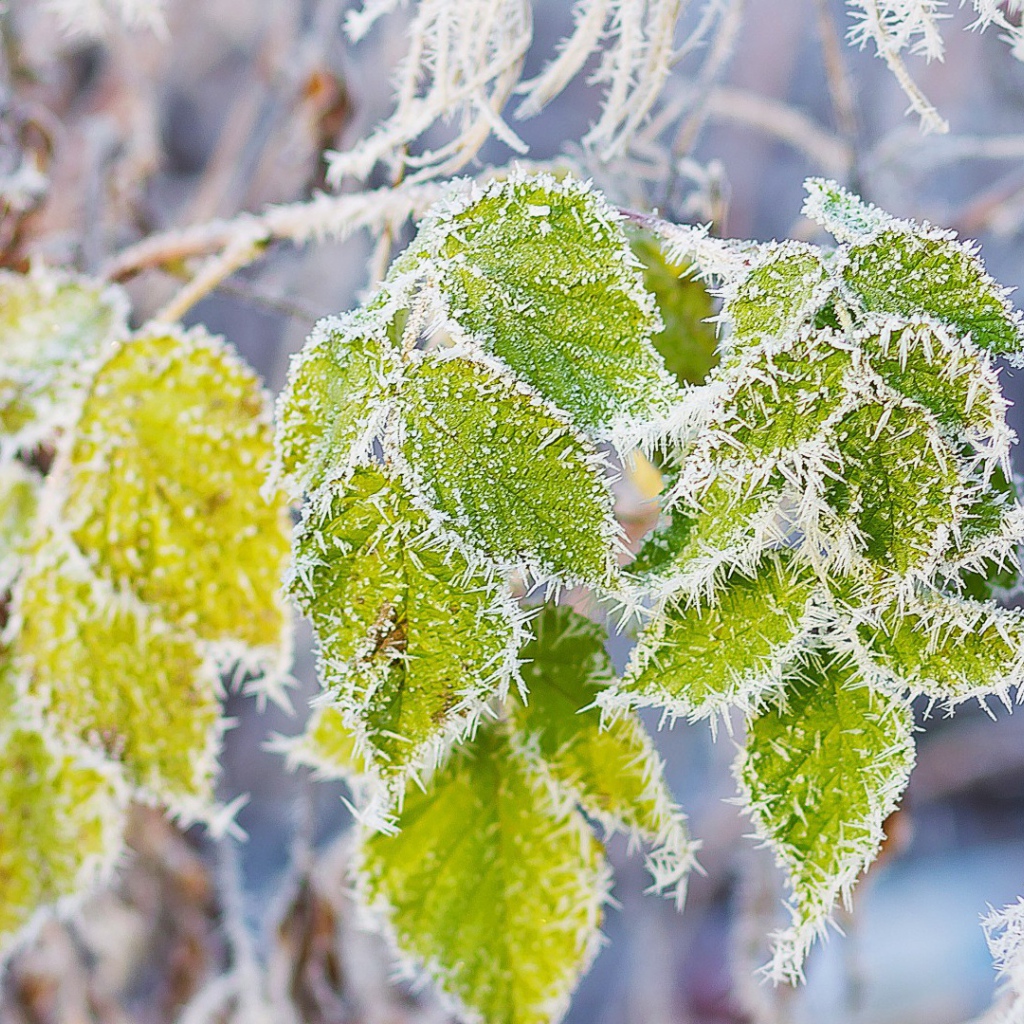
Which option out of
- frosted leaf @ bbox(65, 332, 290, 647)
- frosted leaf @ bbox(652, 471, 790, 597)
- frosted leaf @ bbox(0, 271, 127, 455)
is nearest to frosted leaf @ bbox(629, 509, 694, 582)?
frosted leaf @ bbox(652, 471, 790, 597)

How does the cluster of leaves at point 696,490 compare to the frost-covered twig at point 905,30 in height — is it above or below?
below

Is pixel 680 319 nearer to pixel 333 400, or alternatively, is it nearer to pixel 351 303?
pixel 333 400

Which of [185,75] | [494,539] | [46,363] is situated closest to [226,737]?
[185,75]

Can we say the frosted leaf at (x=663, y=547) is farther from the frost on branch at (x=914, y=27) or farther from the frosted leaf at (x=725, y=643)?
the frost on branch at (x=914, y=27)

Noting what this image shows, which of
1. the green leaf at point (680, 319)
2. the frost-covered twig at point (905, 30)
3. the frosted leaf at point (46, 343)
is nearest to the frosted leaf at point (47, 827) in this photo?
the frosted leaf at point (46, 343)

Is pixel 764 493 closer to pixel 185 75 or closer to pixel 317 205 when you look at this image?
pixel 317 205

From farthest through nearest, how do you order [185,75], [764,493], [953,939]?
[185,75] → [953,939] → [764,493]

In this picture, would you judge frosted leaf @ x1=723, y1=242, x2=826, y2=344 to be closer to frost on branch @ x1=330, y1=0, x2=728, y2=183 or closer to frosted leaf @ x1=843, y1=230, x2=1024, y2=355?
frosted leaf @ x1=843, y1=230, x2=1024, y2=355
